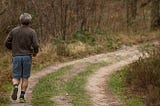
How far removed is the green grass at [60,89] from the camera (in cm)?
1034

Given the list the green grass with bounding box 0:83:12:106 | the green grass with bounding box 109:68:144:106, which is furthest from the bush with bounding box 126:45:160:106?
the green grass with bounding box 0:83:12:106

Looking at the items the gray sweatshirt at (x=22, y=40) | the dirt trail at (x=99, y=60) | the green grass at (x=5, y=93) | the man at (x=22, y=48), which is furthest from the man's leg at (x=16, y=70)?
the dirt trail at (x=99, y=60)

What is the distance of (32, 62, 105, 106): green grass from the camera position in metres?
10.3

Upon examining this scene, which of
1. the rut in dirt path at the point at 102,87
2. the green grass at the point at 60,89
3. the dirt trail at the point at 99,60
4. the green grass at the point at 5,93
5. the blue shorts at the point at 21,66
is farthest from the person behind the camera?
the dirt trail at the point at 99,60

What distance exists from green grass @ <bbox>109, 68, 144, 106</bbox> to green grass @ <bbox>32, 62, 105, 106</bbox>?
2.71 ft

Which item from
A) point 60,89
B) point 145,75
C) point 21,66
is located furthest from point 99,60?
point 21,66

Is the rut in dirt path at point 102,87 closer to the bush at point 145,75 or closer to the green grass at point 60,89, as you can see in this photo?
the green grass at point 60,89

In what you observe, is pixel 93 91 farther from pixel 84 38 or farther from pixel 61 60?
pixel 84 38

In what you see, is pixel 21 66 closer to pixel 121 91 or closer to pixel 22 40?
pixel 22 40

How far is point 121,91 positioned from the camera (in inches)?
479

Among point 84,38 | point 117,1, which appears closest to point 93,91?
point 84,38

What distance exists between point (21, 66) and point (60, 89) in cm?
249

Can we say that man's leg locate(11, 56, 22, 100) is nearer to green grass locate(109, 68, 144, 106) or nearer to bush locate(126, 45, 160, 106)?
green grass locate(109, 68, 144, 106)

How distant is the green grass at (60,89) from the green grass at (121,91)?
83 centimetres
